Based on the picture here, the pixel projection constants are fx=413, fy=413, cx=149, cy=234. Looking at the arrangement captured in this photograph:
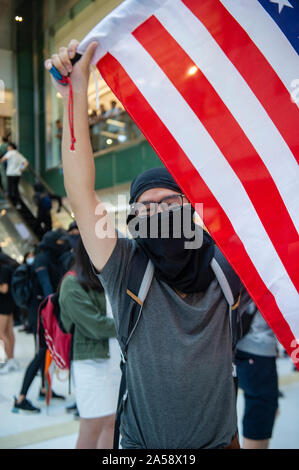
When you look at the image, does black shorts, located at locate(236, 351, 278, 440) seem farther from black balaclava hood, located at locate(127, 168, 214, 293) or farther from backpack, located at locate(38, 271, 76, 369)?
black balaclava hood, located at locate(127, 168, 214, 293)

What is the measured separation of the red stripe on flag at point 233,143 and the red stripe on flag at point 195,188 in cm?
11

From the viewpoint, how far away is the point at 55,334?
2934 millimetres

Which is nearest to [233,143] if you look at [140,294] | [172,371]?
[140,294]

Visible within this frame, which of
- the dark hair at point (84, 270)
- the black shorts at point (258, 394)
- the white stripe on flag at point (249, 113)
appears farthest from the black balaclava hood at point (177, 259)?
the black shorts at point (258, 394)

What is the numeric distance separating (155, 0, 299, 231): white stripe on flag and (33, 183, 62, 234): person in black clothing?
2884mm

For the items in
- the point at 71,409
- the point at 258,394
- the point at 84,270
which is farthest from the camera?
the point at 71,409

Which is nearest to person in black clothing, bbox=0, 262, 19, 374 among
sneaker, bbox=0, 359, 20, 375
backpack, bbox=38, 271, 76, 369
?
sneaker, bbox=0, 359, 20, 375

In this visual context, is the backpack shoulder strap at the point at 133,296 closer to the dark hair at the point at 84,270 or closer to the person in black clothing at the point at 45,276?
the dark hair at the point at 84,270

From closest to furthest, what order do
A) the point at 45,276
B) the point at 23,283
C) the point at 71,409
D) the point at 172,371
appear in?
the point at 172,371 → the point at 45,276 → the point at 71,409 → the point at 23,283

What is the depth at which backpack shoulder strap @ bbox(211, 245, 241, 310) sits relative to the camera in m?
1.34

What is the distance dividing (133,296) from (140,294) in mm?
22

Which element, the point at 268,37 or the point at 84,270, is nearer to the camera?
the point at 268,37

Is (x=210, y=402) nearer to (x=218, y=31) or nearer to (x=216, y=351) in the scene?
(x=216, y=351)

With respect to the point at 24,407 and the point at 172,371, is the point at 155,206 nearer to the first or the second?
the point at 172,371
